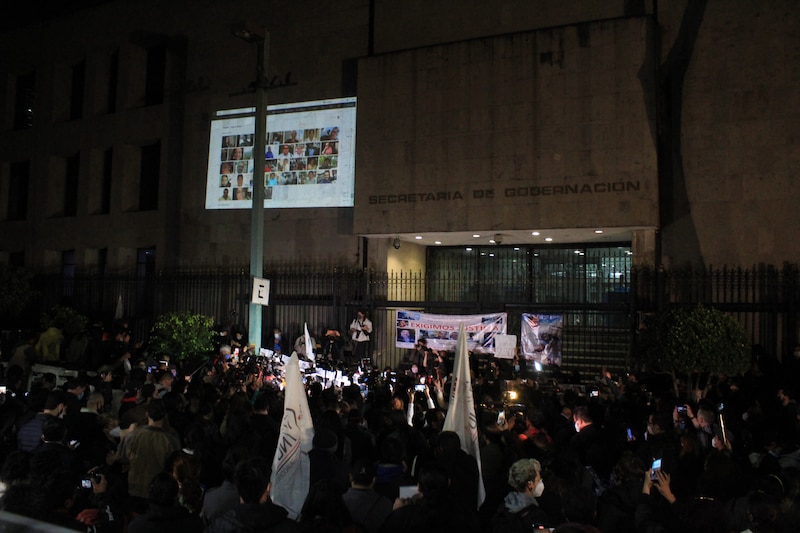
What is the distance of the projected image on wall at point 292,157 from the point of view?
69.4 feet

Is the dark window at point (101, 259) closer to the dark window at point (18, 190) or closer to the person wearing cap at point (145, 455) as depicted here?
the dark window at point (18, 190)

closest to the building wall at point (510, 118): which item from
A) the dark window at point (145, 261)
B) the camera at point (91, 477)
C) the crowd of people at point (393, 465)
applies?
the dark window at point (145, 261)

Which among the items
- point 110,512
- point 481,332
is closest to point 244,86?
point 481,332

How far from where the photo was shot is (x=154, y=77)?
26.9 metres

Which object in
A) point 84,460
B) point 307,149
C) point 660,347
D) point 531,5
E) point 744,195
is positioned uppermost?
point 531,5

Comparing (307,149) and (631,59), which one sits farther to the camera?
(307,149)

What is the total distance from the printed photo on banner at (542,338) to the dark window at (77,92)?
20475 millimetres

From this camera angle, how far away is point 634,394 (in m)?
12.4

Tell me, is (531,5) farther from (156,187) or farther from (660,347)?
(156,187)

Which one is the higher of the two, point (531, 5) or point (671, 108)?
point (531, 5)

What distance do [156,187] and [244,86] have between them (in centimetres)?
565

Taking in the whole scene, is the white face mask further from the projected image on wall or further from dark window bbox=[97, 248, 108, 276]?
dark window bbox=[97, 248, 108, 276]

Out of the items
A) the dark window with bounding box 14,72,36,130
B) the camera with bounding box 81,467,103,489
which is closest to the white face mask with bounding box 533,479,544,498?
the camera with bounding box 81,467,103,489

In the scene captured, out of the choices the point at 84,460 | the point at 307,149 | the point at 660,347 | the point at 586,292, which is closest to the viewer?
the point at 84,460
